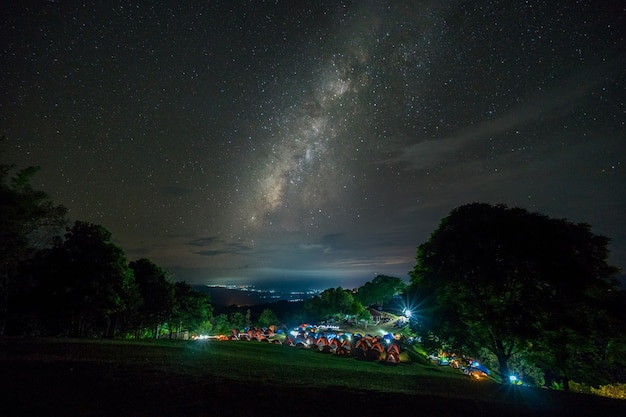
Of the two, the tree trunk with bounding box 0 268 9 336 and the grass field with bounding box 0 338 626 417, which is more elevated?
the tree trunk with bounding box 0 268 9 336

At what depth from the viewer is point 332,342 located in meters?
36.4

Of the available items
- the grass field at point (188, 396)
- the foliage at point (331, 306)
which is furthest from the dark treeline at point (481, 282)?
the foliage at point (331, 306)

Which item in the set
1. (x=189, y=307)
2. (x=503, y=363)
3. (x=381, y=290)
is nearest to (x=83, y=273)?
(x=189, y=307)

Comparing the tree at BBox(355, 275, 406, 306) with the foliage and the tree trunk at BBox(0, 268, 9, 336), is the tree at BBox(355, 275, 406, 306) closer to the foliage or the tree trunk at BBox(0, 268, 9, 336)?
the foliage

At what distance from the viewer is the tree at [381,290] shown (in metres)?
109

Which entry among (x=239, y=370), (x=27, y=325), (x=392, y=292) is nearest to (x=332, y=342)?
(x=239, y=370)

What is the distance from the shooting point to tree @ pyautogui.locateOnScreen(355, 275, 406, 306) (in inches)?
4277

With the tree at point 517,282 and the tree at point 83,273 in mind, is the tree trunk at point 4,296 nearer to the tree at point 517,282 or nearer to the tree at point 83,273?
the tree at point 83,273

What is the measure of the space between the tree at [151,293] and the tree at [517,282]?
38179 millimetres

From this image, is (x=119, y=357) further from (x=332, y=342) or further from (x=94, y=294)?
(x=332, y=342)

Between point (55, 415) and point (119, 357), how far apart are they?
8.70 metres

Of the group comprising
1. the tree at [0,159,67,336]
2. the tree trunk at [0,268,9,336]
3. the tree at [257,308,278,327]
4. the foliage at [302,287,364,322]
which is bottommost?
the tree at [257,308,278,327]

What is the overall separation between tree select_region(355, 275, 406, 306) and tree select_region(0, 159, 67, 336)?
99.0m

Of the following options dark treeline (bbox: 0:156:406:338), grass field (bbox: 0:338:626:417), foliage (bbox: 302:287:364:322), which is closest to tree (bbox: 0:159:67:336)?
dark treeline (bbox: 0:156:406:338)
